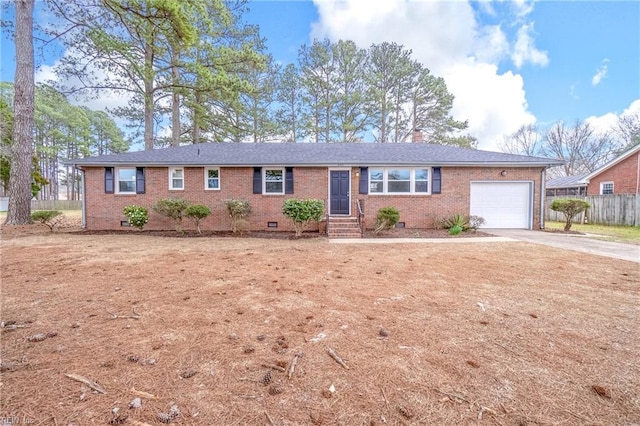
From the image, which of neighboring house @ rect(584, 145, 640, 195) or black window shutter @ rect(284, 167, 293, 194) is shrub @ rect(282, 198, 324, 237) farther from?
neighboring house @ rect(584, 145, 640, 195)

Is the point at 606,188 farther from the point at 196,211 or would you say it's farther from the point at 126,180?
the point at 126,180

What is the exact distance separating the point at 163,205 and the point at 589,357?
1115 cm

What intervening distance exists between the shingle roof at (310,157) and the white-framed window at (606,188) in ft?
39.9

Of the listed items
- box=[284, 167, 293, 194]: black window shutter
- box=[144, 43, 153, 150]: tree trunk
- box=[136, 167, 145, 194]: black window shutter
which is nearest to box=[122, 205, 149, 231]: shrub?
box=[136, 167, 145, 194]: black window shutter

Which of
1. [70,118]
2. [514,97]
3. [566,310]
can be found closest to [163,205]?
[566,310]

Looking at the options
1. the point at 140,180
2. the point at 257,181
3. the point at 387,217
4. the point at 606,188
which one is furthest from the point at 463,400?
the point at 606,188

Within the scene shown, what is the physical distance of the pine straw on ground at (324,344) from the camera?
1.74 metres

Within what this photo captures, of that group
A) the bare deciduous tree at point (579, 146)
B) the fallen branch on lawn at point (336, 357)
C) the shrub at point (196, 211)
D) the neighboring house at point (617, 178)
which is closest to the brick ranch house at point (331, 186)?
the shrub at point (196, 211)

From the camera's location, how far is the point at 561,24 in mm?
12391

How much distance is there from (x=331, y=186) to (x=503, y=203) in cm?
726

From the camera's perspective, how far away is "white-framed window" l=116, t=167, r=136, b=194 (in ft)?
37.8

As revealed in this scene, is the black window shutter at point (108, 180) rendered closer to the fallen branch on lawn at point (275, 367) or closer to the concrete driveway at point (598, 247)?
the fallen branch on lawn at point (275, 367)

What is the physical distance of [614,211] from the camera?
14.1 m

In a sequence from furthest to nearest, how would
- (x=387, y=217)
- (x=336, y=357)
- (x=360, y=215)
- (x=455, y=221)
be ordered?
(x=455, y=221), (x=360, y=215), (x=387, y=217), (x=336, y=357)
